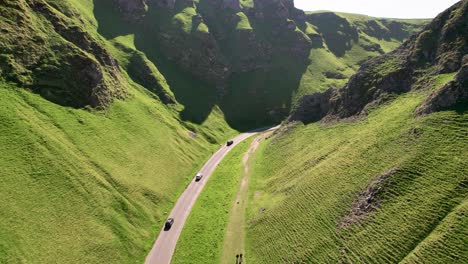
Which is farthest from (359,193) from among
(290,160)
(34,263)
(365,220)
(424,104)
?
(34,263)

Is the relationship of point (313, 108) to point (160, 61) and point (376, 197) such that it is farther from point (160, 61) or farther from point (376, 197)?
point (160, 61)

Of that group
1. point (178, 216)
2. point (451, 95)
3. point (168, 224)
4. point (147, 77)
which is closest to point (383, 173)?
point (451, 95)

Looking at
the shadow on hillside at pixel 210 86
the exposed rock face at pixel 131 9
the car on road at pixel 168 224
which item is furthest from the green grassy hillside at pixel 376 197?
the exposed rock face at pixel 131 9

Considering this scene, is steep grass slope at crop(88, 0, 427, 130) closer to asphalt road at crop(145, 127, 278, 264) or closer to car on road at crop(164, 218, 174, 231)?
asphalt road at crop(145, 127, 278, 264)

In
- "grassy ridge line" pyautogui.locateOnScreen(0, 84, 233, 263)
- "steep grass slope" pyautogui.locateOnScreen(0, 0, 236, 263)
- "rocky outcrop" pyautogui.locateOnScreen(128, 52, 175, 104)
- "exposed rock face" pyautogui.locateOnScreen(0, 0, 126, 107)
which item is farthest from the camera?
"rocky outcrop" pyautogui.locateOnScreen(128, 52, 175, 104)

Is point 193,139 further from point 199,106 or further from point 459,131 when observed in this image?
point 459,131

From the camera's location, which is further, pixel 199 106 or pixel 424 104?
pixel 199 106

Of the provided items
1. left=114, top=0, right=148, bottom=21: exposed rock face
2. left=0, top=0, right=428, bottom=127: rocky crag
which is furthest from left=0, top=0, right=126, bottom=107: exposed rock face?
left=114, top=0, right=148, bottom=21: exposed rock face
